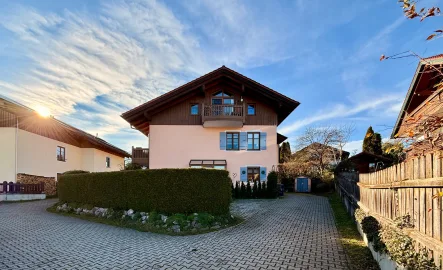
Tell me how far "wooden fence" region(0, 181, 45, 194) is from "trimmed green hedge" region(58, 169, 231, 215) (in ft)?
38.2

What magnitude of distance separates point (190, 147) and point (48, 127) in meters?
13.2

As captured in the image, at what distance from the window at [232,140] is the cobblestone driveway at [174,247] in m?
10.1

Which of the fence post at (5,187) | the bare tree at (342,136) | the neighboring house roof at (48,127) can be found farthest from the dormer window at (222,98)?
the bare tree at (342,136)

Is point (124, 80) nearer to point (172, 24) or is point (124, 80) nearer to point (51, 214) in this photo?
point (172, 24)

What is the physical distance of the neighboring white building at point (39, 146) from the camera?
19.6 metres

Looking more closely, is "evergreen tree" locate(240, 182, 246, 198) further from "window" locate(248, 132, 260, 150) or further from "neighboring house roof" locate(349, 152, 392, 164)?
"neighboring house roof" locate(349, 152, 392, 164)

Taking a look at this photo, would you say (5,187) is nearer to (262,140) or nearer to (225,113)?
(225,113)

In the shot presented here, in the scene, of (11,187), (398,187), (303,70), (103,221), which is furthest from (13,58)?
(398,187)

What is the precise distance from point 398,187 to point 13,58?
15.3 m

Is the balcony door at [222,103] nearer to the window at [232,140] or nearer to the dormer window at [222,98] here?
the dormer window at [222,98]

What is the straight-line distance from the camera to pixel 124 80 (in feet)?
49.6

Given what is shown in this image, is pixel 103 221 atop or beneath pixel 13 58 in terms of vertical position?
beneath

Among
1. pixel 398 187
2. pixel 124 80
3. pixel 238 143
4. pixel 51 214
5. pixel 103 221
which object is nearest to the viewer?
pixel 398 187

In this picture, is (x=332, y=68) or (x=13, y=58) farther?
(x=332, y=68)
